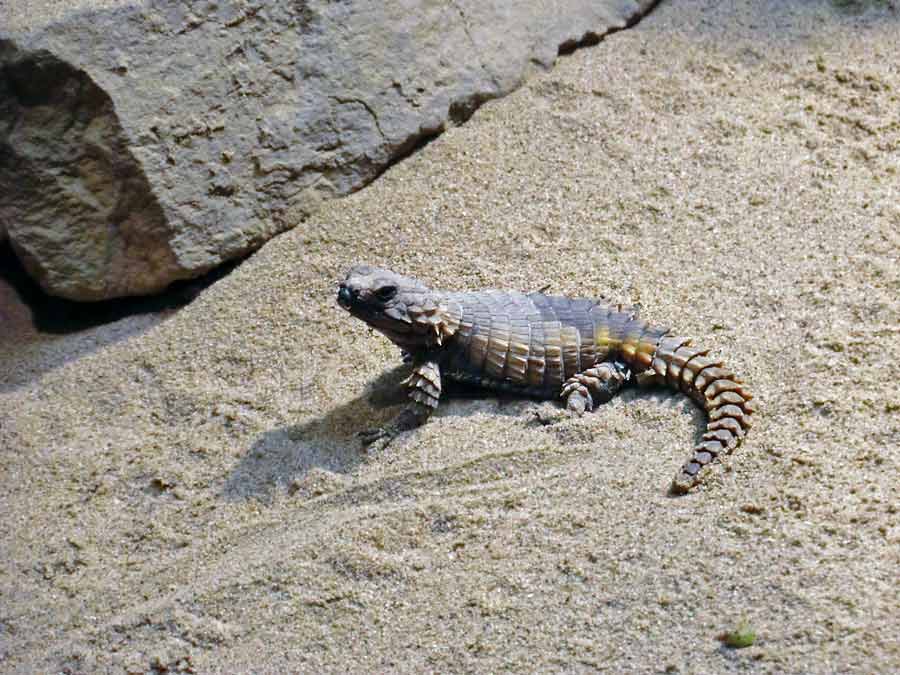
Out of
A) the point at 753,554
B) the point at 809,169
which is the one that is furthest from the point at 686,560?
the point at 809,169

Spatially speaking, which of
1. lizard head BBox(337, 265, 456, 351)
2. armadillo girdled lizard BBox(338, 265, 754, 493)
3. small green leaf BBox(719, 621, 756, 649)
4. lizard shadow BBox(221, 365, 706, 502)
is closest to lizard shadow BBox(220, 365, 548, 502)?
lizard shadow BBox(221, 365, 706, 502)

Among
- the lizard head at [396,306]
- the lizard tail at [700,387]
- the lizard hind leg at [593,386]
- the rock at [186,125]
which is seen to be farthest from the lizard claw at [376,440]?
the rock at [186,125]

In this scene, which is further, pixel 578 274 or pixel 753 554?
pixel 578 274

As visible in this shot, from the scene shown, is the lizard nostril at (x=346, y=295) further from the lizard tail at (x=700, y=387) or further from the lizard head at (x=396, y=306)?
the lizard tail at (x=700, y=387)

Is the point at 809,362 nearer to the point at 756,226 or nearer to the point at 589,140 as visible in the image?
the point at 756,226

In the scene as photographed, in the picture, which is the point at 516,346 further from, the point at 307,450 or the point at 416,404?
the point at 307,450

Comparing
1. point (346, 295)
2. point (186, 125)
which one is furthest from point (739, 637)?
point (186, 125)

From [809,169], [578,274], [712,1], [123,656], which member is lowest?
[123,656]
